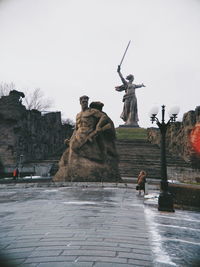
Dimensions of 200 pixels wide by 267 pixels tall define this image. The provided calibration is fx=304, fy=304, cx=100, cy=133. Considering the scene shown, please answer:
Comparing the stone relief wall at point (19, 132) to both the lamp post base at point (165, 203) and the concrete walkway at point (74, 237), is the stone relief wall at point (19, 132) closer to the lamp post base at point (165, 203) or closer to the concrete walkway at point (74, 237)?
the lamp post base at point (165, 203)

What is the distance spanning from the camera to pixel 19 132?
104 feet

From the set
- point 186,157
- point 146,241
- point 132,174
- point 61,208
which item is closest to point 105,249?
point 146,241

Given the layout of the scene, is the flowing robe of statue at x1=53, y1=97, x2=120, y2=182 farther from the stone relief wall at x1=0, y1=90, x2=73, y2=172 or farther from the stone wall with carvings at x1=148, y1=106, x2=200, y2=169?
the stone wall with carvings at x1=148, y1=106, x2=200, y2=169

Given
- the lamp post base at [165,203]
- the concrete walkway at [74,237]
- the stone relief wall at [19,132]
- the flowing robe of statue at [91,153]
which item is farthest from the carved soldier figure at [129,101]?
the concrete walkway at [74,237]

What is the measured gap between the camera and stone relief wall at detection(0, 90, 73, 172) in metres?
30.6

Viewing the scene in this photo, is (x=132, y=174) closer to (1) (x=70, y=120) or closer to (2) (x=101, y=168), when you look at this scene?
(2) (x=101, y=168)

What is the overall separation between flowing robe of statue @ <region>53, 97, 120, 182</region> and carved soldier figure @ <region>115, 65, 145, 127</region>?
2547cm

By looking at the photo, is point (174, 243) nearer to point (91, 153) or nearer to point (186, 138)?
point (91, 153)

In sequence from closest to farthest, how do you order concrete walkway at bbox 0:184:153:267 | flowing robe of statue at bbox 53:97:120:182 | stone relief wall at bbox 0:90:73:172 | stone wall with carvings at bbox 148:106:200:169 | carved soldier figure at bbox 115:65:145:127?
concrete walkway at bbox 0:184:153:267 → flowing robe of statue at bbox 53:97:120:182 → stone wall with carvings at bbox 148:106:200:169 → stone relief wall at bbox 0:90:73:172 → carved soldier figure at bbox 115:65:145:127

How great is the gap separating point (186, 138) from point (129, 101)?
14.6 m

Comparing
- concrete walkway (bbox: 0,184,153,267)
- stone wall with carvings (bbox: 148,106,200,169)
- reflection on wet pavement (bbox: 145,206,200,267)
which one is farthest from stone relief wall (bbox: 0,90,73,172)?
reflection on wet pavement (bbox: 145,206,200,267)

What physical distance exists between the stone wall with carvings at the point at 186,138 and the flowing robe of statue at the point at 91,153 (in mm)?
12463

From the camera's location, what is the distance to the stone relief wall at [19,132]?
30562 mm

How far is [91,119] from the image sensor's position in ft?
60.4
